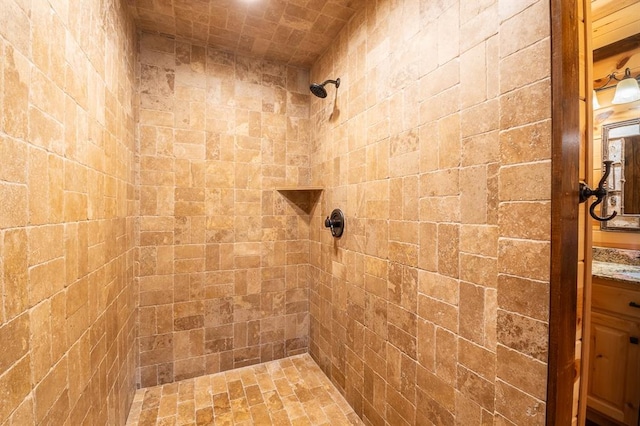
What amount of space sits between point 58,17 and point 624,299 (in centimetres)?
311

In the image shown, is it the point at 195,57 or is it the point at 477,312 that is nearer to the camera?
the point at 477,312

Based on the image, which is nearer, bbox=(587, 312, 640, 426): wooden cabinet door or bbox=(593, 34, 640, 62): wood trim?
bbox=(587, 312, 640, 426): wooden cabinet door

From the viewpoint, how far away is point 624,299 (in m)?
1.70

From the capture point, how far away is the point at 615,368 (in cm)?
171

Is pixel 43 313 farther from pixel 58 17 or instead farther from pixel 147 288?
pixel 147 288

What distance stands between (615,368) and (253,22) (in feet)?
10.7

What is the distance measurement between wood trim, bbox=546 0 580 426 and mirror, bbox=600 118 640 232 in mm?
1807

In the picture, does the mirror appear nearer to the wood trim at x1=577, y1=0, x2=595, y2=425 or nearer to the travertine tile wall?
the wood trim at x1=577, y1=0, x2=595, y2=425

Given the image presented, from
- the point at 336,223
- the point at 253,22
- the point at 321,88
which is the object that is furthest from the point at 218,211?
the point at 253,22

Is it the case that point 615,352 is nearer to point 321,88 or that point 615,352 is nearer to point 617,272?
point 617,272

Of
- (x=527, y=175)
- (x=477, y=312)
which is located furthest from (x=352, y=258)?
(x=527, y=175)

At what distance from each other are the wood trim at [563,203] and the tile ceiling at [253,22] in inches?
51.9

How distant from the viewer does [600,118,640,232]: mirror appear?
76.1 inches

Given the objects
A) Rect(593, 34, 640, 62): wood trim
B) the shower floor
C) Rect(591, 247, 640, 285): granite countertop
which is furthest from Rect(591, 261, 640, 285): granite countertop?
the shower floor
